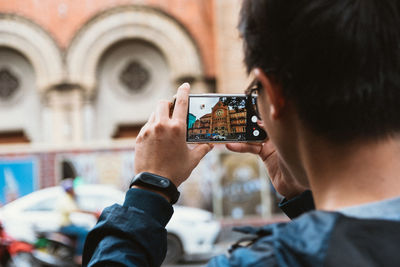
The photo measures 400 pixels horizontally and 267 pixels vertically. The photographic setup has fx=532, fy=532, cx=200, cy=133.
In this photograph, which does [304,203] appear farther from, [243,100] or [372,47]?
[372,47]

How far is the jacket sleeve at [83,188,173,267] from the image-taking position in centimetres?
99

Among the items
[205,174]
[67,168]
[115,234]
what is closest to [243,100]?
[115,234]

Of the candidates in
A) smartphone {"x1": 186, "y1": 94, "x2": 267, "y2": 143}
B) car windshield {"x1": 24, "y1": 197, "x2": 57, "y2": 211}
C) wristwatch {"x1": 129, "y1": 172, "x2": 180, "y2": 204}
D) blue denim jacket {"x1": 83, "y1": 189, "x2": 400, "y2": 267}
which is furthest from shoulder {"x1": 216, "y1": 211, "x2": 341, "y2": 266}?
car windshield {"x1": 24, "y1": 197, "x2": 57, "y2": 211}

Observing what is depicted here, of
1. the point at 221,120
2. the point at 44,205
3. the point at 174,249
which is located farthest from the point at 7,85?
the point at 221,120

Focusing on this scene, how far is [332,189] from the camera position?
2.83ft

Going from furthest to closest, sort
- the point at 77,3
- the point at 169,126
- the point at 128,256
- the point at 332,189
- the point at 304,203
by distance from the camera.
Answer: the point at 77,3 < the point at 304,203 < the point at 169,126 < the point at 128,256 < the point at 332,189

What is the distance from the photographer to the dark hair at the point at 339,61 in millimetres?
811

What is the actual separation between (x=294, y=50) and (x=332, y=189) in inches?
9.1

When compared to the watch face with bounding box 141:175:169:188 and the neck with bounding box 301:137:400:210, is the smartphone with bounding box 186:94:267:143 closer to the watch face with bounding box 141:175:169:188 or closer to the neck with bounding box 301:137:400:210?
the watch face with bounding box 141:175:169:188

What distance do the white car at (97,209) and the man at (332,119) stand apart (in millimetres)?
8736

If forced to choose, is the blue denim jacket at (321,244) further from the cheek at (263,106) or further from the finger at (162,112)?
the finger at (162,112)

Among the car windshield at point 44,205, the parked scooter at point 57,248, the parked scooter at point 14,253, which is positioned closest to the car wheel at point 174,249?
the parked scooter at point 57,248

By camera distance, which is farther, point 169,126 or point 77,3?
point 77,3

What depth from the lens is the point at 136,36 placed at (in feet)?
51.1
